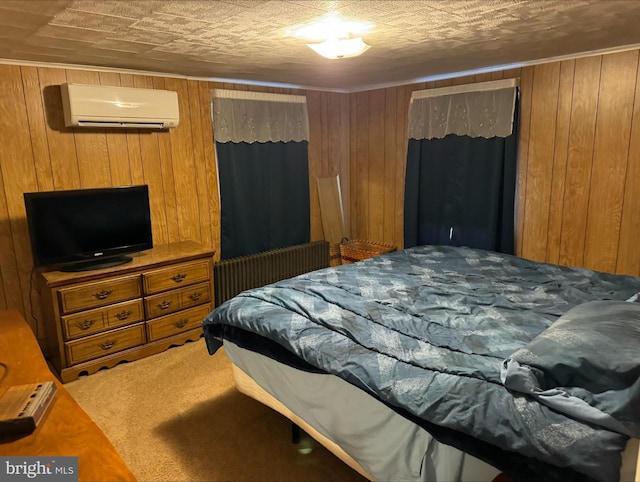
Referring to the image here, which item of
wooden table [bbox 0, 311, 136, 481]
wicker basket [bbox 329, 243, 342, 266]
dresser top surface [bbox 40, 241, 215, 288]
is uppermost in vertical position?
dresser top surface [bbox 40, 241, 215, 288]

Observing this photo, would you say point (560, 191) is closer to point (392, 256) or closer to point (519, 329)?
point (392, 256)

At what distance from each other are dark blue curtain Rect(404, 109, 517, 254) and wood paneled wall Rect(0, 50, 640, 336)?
143mm

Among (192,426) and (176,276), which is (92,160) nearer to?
(176,276)

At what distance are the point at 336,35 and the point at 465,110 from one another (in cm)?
196

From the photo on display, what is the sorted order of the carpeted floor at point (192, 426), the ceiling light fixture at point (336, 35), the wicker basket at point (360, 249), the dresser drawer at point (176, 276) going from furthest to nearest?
1. the wicker basket at point (360, 249)
2. the dresser drawer at point (176, 276)
3. the ceiling light fixture at point (336, 35)
4. the carpeted floor at point (192, 426)

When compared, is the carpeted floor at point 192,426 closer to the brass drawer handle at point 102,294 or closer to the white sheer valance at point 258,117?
the brass drawer handle at point 102,294

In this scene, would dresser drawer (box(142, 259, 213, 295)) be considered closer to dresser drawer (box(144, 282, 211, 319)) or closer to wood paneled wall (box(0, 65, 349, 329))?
dresser drawer (box(144, 282, 211, 319))

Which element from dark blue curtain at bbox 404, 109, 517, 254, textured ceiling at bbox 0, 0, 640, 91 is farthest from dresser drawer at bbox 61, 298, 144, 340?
dark blue curtain at bbox 404, 109, 517, 254

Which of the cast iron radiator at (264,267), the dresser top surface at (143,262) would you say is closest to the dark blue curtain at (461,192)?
the cast iron radiator at (264,267)

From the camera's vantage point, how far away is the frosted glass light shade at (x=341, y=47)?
8.08ft

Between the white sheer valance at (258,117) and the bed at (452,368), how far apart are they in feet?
6.36

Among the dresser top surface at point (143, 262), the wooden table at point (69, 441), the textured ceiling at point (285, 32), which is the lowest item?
the wooden table at point (69, 441)

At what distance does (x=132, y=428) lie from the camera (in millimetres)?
2520

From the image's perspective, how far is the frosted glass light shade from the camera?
8.08 ft
